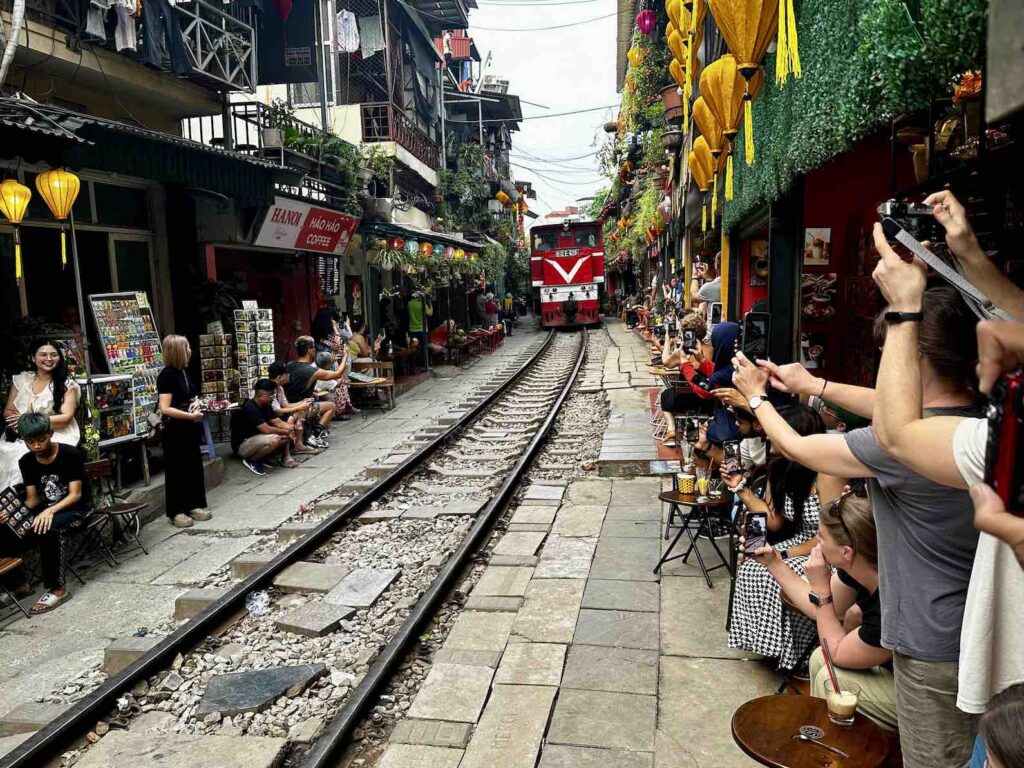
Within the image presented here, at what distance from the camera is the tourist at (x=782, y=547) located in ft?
12.1

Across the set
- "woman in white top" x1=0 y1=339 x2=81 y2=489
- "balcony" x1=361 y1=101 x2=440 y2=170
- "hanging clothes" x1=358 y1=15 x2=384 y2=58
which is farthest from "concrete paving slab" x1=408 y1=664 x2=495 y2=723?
"hanging clothes" x1=358 y1=15 x2=384 y2=58

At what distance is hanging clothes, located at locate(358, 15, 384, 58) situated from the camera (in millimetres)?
19438

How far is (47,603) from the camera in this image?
5.48 metres

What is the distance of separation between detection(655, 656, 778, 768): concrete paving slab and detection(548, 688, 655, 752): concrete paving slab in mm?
65

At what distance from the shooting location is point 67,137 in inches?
236

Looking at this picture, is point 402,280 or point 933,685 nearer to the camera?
point 933,685

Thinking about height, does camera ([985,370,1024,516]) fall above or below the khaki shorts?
above

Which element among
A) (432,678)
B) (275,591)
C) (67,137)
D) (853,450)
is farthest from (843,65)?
(67,137)

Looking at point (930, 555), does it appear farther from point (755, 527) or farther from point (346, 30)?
point (346, 30)

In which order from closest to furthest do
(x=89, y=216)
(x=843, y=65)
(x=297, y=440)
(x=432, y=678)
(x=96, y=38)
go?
(x=843, y=65)
(x=432, y=678)
(x=96, y=38)
(x=89, y=216)
(x=297, y=440)

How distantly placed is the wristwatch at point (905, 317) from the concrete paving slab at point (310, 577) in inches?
182

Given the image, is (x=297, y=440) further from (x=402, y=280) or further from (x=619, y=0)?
(x=619, y=0)

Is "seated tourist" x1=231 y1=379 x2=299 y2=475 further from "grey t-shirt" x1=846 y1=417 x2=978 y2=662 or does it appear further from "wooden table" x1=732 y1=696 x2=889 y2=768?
"grey t-shirt" x1=846 y1=417 x2=978 y2=662

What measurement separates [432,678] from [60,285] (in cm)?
705
